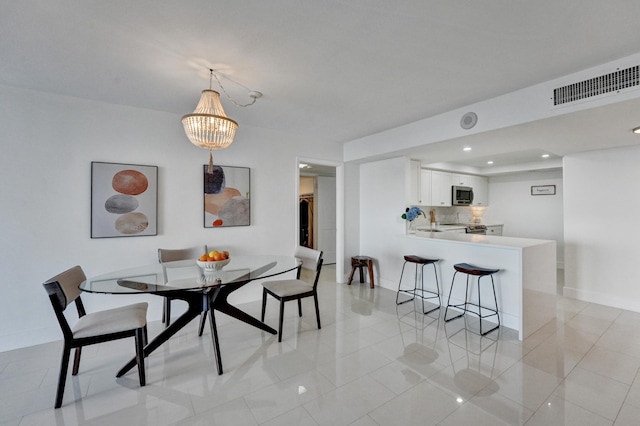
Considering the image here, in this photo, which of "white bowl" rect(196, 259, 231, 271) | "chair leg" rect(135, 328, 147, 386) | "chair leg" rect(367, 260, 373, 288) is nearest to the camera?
"chair leg" rect(135, 328, 147, 386)

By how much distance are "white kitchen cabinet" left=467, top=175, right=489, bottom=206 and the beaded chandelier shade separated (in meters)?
6.01

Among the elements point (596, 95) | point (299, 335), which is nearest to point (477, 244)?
point (596, 95)

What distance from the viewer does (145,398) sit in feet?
6.41

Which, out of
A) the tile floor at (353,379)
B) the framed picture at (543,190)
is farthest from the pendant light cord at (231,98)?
the framed picture at (543,190)

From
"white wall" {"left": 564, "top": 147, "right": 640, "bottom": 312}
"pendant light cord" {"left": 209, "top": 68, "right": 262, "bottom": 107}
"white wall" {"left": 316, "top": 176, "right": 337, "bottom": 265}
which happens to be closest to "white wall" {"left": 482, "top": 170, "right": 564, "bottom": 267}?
"white wall" {"left": 564, "top": 147, "right": 640, "bottom": 312}

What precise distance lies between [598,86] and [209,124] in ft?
10.2

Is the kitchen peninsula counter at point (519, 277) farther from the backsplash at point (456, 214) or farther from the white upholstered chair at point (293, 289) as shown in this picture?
the backsplash at point (456, 214)

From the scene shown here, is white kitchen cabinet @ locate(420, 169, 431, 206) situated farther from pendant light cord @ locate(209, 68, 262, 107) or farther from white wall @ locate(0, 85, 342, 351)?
pendant light cord @ locate(209, 68, 262, 107)

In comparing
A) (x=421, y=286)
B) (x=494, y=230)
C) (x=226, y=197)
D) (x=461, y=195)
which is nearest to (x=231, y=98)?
(x=226, y=197)

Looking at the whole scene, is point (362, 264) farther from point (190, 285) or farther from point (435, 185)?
point (190, 285)

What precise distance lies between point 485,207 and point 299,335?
6.23 m

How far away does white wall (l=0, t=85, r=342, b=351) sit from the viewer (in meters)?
2.68

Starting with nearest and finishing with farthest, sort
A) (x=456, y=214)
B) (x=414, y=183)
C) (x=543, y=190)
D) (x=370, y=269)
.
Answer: (x=370, y=269) < (x=414, y=183) < (x=543, y=190) < (x=456, y=214)

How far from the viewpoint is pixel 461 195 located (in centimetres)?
634
